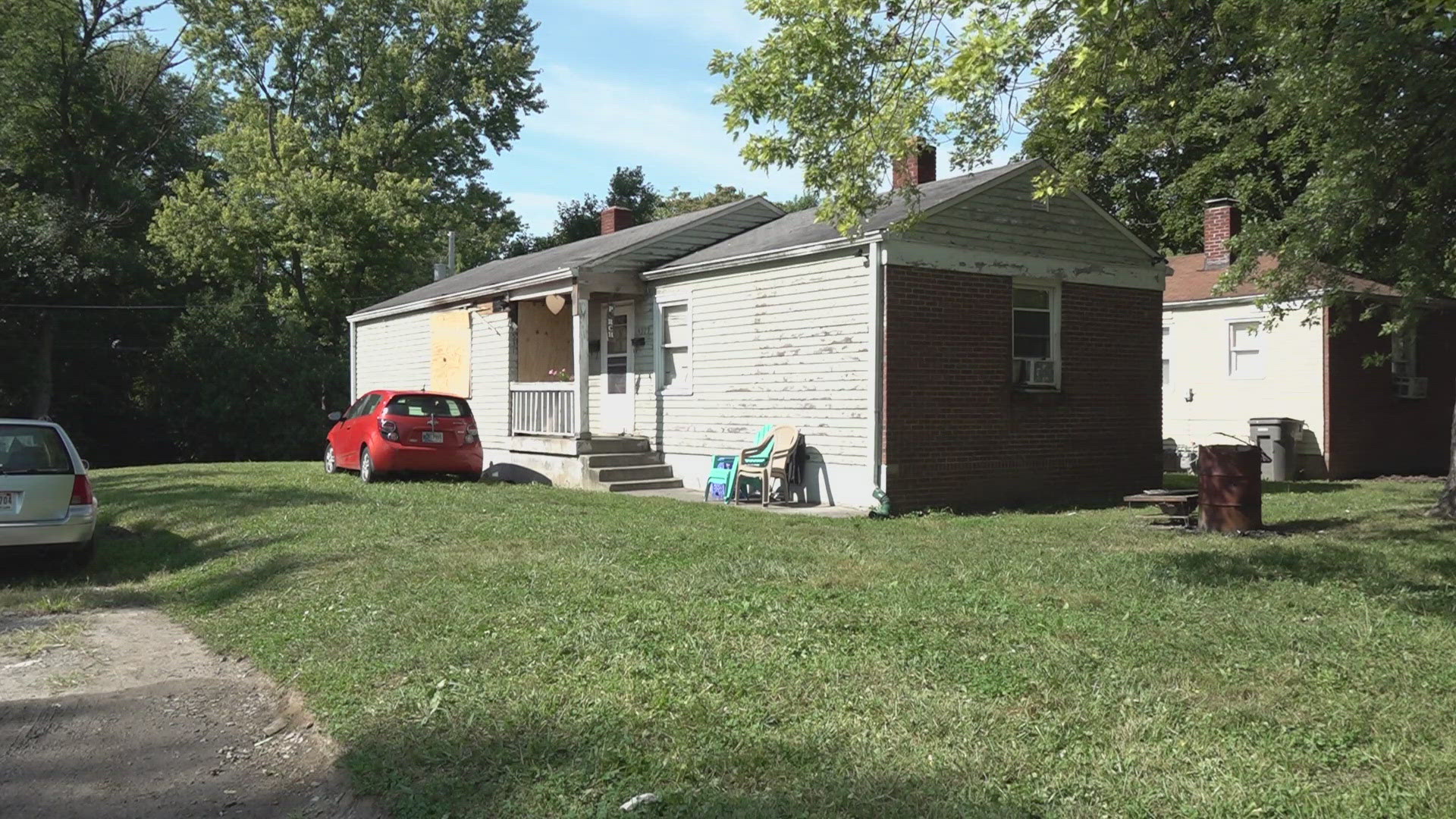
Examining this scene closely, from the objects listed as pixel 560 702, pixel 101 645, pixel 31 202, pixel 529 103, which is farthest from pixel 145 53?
pixel 560 702

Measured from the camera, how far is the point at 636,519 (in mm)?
11414

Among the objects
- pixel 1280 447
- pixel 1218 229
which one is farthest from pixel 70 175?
pixel 1280 447

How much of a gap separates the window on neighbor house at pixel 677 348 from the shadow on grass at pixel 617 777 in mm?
11706

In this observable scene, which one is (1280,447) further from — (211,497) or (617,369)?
(211,497)

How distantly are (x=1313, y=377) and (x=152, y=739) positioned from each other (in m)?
20.6

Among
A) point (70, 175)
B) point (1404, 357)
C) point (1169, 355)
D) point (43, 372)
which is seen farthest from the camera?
point (70, 175)

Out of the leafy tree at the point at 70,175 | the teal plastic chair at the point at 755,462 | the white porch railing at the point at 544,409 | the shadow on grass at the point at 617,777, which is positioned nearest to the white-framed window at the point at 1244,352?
the teal plastic chair at the point at 755,462

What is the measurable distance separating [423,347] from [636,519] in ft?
42.5

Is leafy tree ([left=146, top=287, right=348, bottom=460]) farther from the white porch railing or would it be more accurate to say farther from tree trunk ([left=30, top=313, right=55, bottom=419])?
the white porch railing

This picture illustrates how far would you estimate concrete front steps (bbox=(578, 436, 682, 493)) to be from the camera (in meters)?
16.0

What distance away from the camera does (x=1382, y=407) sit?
68.9ft

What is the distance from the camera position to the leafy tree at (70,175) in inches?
1184

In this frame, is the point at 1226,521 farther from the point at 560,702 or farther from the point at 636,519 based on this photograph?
the point at 560,702

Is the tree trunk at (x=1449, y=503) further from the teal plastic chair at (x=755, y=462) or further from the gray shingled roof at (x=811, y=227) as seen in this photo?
the teal plastic chair at (x=755, y=462)
